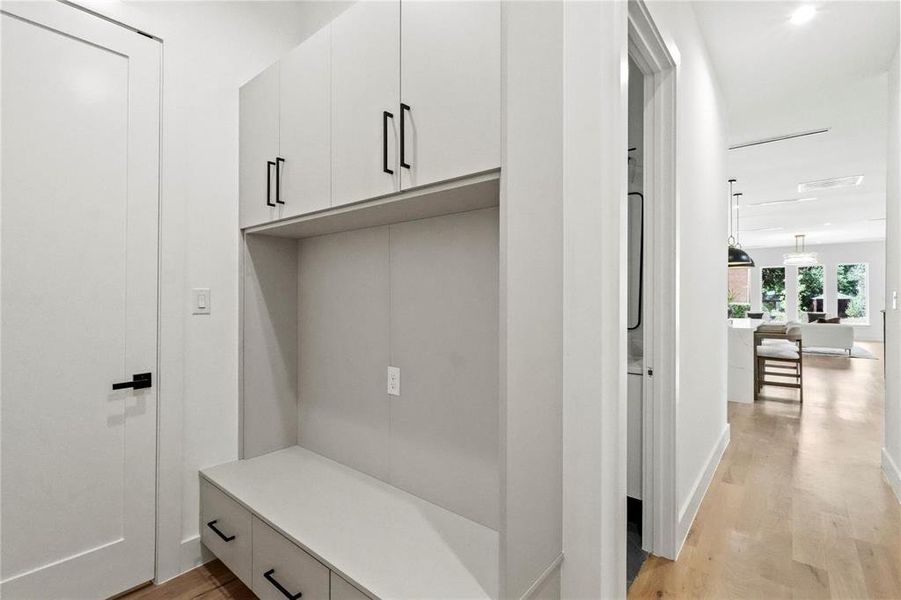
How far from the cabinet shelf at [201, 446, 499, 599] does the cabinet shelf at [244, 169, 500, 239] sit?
1086mm

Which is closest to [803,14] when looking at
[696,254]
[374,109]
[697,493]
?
[696,254]

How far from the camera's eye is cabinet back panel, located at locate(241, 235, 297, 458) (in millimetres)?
2072

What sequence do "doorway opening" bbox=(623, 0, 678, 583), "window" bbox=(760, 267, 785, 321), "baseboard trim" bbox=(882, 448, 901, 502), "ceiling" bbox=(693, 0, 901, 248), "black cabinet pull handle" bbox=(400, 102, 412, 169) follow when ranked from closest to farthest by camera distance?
1. "black cabinet pull handle" bbox=(400, 102, 412, 169)
2. "doorway opening" bbox=(623, 0, 678, 583)
3. "ceiling" bbox=(693, 0, 901, 248)
4. "baseboard trim" bbox=(882, 448, 901, 502)
5. "window" bbox=(760, 267, 785, 321)

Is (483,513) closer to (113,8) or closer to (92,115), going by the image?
(92,115)

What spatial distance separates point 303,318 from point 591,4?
5.89 feet

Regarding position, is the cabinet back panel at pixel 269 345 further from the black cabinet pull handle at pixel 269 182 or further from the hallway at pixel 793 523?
the hallway at pixel 793 523

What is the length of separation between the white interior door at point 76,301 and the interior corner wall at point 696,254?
2117 millimetres

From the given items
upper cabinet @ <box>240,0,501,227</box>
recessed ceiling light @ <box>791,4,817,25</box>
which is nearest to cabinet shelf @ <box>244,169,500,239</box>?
upper cabinet @ <box>240,0,501,227</box>

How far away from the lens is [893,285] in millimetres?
2742

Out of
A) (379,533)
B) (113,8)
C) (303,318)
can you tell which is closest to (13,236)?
(113,8)

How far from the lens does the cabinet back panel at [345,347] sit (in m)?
1.88

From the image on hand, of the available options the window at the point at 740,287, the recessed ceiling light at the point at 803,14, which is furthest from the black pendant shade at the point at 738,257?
the window at the point at 740,287

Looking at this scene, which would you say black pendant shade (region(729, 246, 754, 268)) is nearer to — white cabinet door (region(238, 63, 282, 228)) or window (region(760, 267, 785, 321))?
white cabinet door (region(238, 63, 282, 228))

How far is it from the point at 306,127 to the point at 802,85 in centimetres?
345
